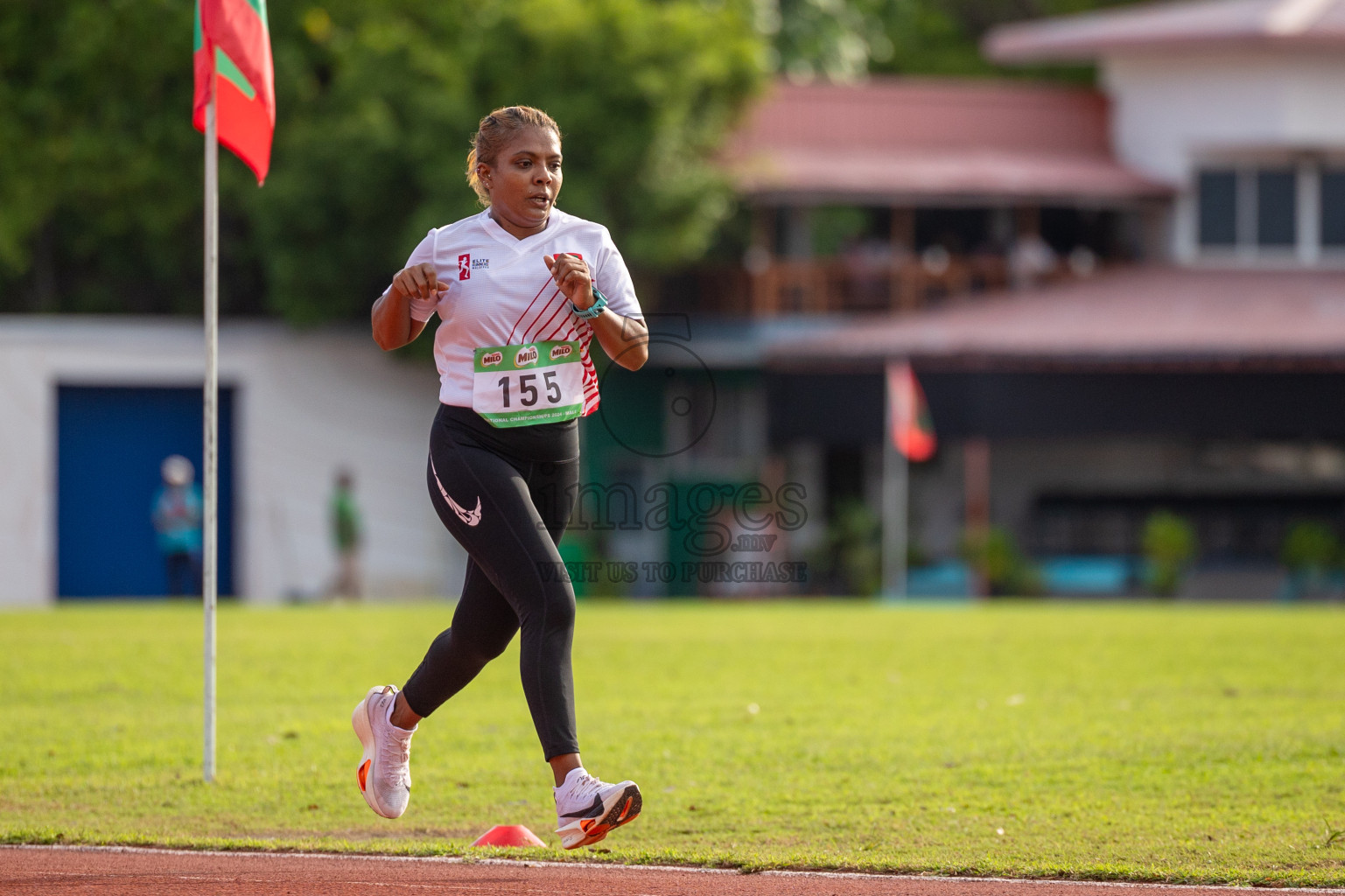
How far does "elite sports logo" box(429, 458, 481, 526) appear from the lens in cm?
655

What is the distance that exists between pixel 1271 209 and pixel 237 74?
1142 inches

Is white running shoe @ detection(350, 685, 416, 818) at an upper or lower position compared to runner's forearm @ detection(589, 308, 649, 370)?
lower

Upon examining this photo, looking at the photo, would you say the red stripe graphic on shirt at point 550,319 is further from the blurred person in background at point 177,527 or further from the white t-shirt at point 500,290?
the blurred person in background at point 177,527

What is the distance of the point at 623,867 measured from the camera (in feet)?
22.5

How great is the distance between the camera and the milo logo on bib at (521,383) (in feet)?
21.5

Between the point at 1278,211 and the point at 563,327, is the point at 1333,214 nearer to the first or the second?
the point at 1278,211

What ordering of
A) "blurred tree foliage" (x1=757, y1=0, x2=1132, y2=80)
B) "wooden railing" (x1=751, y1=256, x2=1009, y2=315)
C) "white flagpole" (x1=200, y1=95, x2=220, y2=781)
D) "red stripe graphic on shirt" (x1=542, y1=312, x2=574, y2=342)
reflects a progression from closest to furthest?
"red stripe graphic on shirt" (x1=542, y1=312, x2=574, y2=342)
"white flagpole" (x1=200, y1=95, x2=220, y2=781)
"wooden railing" (x1=751, y1=256, x2=1009, y2=315)
"blurred tree foliage" (x1=757, y1=0, x2=1132, y2=80)

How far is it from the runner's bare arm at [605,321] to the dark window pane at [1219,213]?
30675mm

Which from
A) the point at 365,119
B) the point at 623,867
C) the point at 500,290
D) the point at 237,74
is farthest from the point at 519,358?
the point at 365,119

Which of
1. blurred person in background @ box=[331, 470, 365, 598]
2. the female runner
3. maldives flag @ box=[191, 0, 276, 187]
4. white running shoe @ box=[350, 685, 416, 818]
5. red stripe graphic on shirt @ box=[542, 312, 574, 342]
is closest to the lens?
the female runner

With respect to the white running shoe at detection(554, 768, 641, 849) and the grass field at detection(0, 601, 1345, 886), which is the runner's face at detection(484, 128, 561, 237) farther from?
the grass field at detection(0, 601, 1345, 886)

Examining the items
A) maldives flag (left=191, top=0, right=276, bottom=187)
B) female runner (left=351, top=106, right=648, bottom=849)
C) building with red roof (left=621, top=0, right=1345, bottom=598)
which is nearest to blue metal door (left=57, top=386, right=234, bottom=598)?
building with red roof (left=621, top=0, right=1345, bottom=598)

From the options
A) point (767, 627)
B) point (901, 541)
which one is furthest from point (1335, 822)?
point (901, 541)

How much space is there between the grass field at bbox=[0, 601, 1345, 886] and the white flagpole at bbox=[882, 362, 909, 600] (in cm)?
1285
